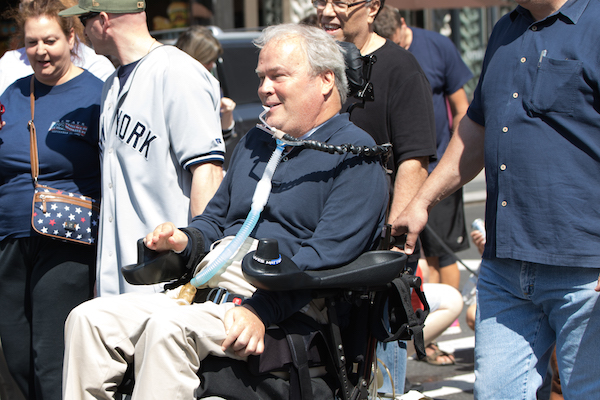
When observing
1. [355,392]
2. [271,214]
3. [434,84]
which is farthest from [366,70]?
[434,84]

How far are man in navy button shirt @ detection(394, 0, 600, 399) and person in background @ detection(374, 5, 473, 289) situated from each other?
2330 millimetres

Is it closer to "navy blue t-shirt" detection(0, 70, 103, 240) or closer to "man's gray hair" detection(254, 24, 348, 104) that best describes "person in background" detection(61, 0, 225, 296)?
"navy blue t-shirt" detection(0, 70, 103, 240)

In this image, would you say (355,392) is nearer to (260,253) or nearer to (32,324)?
(260,253)

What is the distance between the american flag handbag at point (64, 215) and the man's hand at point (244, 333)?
51.4 inches

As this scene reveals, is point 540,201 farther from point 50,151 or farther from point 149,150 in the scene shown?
point 50,151

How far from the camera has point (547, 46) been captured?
241cm

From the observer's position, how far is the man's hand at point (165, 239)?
2.60 m

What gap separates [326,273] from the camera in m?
2.36

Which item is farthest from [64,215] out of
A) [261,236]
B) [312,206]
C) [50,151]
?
[312,206]

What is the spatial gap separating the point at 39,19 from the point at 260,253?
1.96 metres

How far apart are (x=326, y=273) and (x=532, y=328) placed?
78cm

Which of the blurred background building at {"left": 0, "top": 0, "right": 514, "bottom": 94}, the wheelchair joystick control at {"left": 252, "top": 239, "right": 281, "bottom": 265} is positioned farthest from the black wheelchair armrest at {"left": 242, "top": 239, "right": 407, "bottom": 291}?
the blurred background building at {"left": 0, "top": 0, "right": 514, "bottom": 94}

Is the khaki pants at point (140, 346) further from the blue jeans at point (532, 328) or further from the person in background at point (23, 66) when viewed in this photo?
the person in background at point (23, 66)

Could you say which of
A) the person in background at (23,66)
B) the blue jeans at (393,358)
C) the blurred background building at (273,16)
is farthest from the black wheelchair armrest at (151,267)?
the blurred background building at (273,16)
